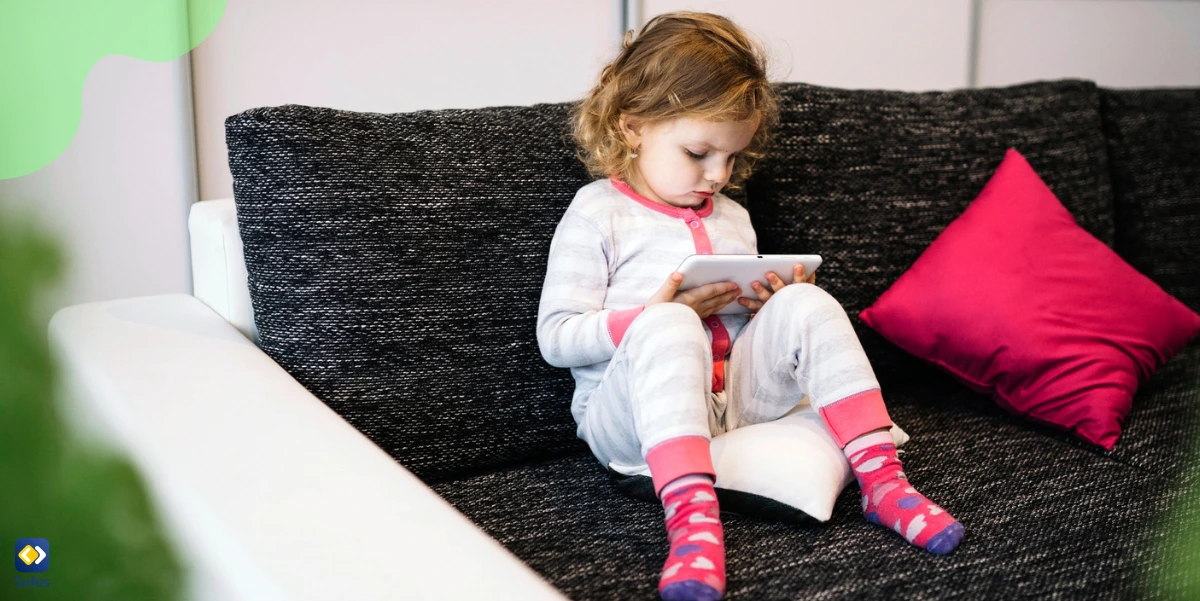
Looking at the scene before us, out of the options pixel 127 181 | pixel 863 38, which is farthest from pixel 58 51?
pixel 863 38

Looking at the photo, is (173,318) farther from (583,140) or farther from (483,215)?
(583,140)

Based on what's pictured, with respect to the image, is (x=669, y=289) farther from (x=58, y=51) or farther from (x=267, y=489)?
(x=58, y=51)

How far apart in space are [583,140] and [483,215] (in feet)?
0.62

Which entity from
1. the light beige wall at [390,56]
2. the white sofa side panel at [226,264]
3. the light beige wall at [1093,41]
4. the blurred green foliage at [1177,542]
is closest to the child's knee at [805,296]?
the blurred green foliage at [1177,542]

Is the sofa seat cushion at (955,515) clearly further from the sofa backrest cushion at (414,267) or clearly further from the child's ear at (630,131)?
the child's ear at (630,131)

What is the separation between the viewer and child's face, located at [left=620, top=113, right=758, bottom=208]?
1.27 metres

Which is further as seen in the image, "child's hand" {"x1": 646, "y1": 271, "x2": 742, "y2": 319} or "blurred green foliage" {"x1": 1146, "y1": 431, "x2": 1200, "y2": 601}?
"child's hand" {"x1": 646, "y1": 271, "x2": 742, "y2": 319}

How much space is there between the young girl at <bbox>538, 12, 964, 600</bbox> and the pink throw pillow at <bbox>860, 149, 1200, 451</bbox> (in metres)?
0.36

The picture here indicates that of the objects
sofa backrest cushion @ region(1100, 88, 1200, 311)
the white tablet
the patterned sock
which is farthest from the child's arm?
sofa backrest cushion @ region(1100, 88, 1200, 311)

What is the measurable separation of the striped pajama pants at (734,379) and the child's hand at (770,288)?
0.04m

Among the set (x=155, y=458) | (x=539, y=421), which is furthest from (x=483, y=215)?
(x=155, y=458)

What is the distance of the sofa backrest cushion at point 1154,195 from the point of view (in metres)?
1.95

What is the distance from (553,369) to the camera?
1.35m

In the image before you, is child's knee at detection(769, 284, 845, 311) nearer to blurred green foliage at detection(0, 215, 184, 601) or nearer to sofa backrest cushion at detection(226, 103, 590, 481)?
sofa backrest cushion at detection(226, 103, 590, 481)
